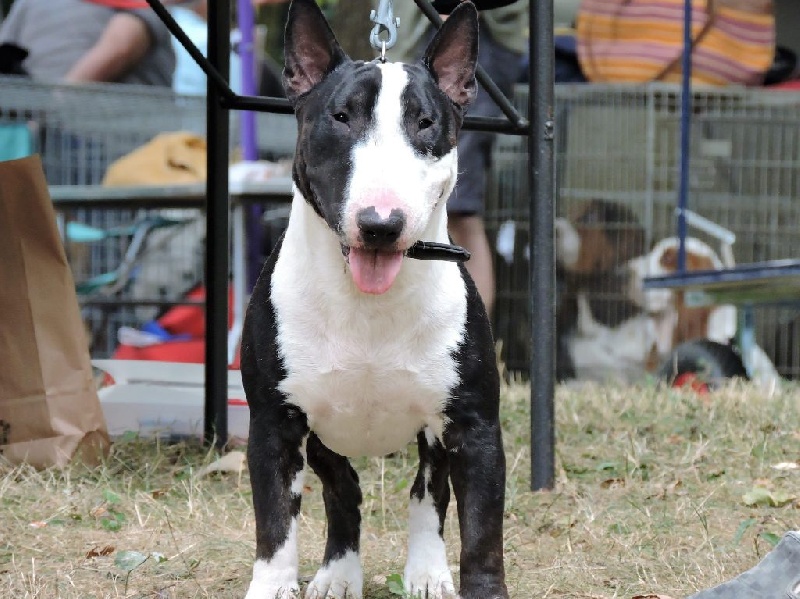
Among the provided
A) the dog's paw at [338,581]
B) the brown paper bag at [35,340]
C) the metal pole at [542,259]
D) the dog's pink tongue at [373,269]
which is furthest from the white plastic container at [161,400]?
the dog's pink tongue at [373,269]

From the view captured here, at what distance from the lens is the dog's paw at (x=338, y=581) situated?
241 cm

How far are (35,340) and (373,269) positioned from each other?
1.83 meters

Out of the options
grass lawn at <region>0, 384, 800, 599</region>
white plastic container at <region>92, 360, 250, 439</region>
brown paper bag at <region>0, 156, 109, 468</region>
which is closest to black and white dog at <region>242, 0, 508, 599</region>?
grass lawn at <region>0, 384, 800, 599</region>

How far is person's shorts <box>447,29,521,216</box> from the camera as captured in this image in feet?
15.6

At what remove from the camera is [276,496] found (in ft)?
7.15

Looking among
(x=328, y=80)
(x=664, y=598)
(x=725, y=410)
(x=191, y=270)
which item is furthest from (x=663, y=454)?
(x=191, y=270)

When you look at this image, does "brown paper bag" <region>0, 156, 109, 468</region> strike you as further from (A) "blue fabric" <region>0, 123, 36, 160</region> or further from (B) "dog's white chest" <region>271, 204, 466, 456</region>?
(A) "blue fabric" <region>0, 123, 36, 160</region>

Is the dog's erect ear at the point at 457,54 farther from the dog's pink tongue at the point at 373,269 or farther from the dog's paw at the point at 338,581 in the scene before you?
the dog's paw at the point at 338,581

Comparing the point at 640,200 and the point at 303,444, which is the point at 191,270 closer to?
the point at 640,200

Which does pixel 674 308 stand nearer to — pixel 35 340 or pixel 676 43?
pixel 676 43

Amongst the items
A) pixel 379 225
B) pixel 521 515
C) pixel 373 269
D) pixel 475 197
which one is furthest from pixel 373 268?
pixel 475 197

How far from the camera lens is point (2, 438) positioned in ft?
11.6

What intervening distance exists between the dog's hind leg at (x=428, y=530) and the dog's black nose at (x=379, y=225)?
572mm

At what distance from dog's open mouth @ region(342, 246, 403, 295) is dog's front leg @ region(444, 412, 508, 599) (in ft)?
1.08
